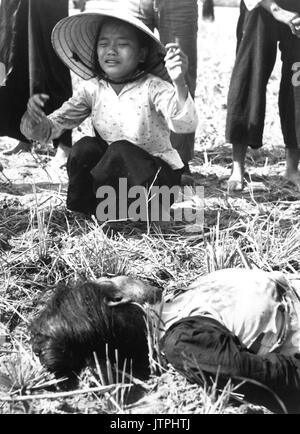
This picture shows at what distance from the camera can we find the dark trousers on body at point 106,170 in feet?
11.2

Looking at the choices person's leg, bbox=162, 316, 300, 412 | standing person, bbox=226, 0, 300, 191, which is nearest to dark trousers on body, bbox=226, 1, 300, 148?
standing person, bbox=226, 0, 300, 191

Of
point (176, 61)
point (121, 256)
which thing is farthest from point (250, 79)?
point (121, 256)

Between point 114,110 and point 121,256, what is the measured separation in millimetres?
732

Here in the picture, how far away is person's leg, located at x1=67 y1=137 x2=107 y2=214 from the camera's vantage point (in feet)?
11.5

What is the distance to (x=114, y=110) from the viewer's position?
3543 mm

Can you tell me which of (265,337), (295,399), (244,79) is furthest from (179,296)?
(244,79)

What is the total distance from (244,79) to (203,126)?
1.30 meters

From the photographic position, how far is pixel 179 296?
2.69 meters

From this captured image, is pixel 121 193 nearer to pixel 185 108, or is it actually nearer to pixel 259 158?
pixel 185 108

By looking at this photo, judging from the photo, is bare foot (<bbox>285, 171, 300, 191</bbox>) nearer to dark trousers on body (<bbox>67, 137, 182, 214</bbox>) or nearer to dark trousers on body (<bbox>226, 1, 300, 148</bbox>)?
dark trousers on body (<bbox>226, 1, 300, 148</bbox>)

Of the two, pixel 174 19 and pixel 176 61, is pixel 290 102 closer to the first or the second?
pixel 174 19

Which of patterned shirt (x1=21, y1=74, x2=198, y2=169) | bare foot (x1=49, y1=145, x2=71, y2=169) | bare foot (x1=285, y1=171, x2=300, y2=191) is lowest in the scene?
bare foot (x1=285, y1=171, x2=300, y2=191)

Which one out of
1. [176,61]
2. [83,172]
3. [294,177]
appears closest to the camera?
[176,61]

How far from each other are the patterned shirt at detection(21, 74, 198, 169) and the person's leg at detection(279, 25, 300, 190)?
0.79 metres
